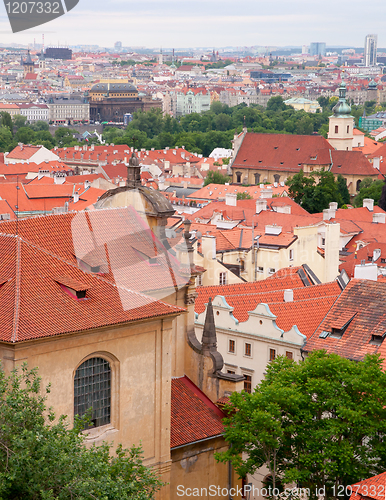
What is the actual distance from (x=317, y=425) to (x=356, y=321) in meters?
8.81

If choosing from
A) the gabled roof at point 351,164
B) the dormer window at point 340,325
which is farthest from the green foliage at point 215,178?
the dormer window at point 340,325

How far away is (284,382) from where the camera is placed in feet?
75.3

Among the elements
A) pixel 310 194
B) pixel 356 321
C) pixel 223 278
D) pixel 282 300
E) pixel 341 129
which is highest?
pixel 356 321

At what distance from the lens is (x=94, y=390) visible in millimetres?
20000

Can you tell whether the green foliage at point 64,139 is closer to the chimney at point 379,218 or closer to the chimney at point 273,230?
the chimney at point 379,218

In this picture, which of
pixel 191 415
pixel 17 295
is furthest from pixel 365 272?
pixel 17 295

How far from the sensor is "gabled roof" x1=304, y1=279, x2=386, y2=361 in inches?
1145

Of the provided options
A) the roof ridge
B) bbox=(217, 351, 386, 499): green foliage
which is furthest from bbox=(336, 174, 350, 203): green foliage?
the roof ridge

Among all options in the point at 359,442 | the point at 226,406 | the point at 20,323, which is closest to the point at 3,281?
the point at 20,323

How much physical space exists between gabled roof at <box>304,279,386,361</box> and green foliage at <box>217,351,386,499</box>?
6043 millimetres

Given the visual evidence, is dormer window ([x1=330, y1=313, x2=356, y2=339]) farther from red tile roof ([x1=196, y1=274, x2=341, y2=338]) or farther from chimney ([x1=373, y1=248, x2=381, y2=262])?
chimney ([x1=373, y1=248, x2=381, y2=262])

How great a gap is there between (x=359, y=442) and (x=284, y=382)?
2523 millimetres

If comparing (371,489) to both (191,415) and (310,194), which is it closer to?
(191,415)

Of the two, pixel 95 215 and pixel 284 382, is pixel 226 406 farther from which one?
pixel 95 215
